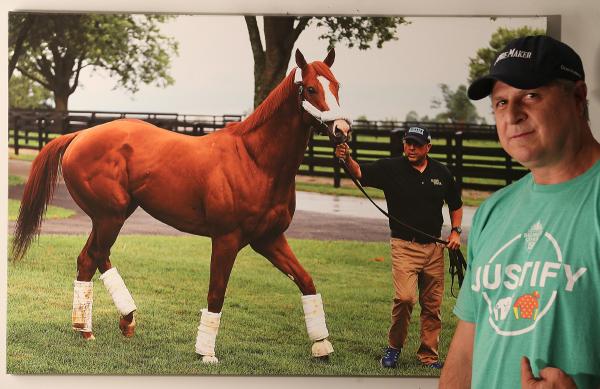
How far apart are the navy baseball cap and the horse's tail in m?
1.51

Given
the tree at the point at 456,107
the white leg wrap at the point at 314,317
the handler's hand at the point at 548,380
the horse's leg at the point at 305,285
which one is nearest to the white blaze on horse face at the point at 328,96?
the tree at the point at 456,107

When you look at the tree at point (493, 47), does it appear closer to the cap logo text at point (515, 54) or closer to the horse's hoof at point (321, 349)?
the horse's hoof at point (321, 349)

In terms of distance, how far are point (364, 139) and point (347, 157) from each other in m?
0.11

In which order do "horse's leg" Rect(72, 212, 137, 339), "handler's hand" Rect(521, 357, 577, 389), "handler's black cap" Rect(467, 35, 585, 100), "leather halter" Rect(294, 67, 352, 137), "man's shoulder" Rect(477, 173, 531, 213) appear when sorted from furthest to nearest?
"horse's leg" Rect(72, 212, 137, 339), "leather halter" Rect(294, 67, 352, 137), "man's shoulder" Rect(477, 173, 531, 213), "handler's black cap" Rect(467, 35, 585, 100), "handler's hand" Rect(521, 357, 577, 389)

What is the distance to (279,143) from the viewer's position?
3.30 metres

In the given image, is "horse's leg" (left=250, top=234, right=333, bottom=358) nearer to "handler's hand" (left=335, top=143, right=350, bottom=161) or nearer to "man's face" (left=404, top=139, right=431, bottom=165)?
"handler's hand" (left=335, top=143, right=350, bottom=161)

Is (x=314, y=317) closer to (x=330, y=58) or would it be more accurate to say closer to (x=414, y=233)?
(x=414, y=233)

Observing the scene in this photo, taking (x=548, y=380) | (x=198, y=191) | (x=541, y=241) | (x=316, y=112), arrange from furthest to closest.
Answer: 1. (x=198, y=191)
2. (x=316, y=112)
3. (x=541, y=241)
4. (x=548, y=380)

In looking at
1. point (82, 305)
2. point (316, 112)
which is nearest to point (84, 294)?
point (82, 305)

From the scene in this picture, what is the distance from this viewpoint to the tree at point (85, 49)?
10.9 feet

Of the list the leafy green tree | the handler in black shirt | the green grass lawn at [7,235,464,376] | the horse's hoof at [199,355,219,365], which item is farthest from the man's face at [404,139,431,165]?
the leafy green tree

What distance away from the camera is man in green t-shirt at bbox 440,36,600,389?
1.09 meters

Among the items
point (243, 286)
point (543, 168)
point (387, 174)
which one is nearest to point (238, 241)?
point (243, 286)

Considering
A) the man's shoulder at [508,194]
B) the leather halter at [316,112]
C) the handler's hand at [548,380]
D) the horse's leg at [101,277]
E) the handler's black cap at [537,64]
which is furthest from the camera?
the horse's leg at [101,277]
